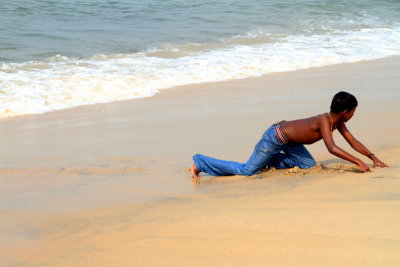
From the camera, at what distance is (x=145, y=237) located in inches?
131

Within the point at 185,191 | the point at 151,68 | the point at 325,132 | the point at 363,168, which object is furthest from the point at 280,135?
the point at 151,68

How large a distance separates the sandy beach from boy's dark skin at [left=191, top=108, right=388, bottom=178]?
0.50 feet

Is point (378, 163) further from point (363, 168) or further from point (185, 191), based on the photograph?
point (185, 191)

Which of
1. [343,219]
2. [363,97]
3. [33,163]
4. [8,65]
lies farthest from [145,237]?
[8,65]

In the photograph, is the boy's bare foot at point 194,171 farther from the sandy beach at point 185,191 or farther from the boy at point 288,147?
the sandy beach at point 185,191

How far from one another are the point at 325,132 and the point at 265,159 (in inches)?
21.1

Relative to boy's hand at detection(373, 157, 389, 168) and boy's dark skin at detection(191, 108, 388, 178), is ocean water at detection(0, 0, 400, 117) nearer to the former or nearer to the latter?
boy's dark skin at detection(191, 108, 388, 178)

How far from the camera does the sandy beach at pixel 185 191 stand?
3.04 metres

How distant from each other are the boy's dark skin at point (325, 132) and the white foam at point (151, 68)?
13.1 feet

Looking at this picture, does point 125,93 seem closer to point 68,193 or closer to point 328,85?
point 328,85

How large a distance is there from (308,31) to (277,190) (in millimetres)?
12369

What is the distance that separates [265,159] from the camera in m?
4.84

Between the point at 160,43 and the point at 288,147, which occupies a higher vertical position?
the point at 288,147

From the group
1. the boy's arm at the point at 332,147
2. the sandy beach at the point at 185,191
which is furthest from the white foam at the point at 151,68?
the boy's arm at the point at 332,147
